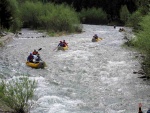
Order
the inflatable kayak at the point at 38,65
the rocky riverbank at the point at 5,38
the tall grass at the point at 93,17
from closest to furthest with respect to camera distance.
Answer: the inflatable kayak at the point at 38,65 → the rocky riverbank at the point at 5,38 → the tall grass at the point at 93,17

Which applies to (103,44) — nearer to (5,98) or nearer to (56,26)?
(56,26)

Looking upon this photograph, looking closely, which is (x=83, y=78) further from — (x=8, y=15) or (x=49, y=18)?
Answer: (x=49, y=18)

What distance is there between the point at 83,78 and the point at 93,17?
45318 millimetres

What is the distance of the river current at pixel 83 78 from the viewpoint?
14.5m

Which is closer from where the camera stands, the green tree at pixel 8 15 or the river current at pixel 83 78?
the river current at pixel 83 78

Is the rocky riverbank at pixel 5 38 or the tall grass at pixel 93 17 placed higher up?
the rocky riverbank at pixel 5 38

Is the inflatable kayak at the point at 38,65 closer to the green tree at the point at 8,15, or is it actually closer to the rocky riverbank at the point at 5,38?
the rocky riverbank at the point at 5,38

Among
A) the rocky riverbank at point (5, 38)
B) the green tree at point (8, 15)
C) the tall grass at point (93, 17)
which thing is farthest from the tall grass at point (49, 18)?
the tall grass at point (93, 17)

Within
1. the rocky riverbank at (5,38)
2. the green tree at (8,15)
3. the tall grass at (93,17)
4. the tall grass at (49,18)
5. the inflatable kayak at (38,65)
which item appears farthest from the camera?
the tall grass at (93,17)

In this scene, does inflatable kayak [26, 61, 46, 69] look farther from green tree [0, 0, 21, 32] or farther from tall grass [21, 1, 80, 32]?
tall grass [21, 1, 80, 32]

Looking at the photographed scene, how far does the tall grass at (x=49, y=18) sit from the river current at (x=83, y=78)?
42.1 feet

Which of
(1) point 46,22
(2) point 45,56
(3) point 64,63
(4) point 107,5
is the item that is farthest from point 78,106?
(4) point 107,5

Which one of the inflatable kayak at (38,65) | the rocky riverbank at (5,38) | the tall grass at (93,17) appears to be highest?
the inflatable kayak at (38,65)

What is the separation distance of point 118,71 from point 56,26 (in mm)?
25239
